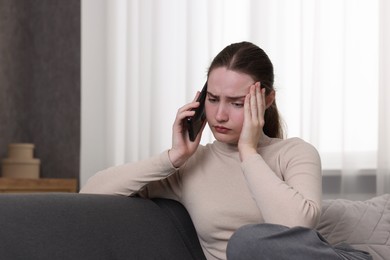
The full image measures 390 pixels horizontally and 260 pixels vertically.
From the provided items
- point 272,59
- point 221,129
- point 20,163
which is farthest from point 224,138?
point 20,163

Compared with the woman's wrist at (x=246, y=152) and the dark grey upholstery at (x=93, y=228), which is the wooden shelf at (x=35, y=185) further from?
the woman's wrist at (x=246, y=152)

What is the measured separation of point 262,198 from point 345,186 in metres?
1.83

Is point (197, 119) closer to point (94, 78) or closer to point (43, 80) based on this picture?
point (94, 78)

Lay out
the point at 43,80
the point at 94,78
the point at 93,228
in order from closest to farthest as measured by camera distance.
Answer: the point at 93,228 → the point at 94,78 → the point at 43,80

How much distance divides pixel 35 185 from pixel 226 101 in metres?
2.59

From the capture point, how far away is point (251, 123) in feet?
7.11

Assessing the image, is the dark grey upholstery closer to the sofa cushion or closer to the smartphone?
the smartphone

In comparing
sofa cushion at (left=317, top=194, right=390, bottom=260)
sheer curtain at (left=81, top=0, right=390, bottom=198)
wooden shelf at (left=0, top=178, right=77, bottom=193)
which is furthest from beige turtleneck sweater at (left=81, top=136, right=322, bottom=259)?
wooden shelf at (left=0, top=178, right=77, bottom=193)

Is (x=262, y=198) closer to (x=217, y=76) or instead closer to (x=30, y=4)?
(x=217, y=76)

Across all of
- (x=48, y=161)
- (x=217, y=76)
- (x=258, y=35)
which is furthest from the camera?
(x=48, y=161)

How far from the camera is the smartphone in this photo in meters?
2.31

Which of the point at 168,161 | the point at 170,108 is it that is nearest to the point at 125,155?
the point at 170,108

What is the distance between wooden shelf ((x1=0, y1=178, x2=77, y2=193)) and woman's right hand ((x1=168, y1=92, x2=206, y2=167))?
2.33 meters

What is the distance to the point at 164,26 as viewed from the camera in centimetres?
459
